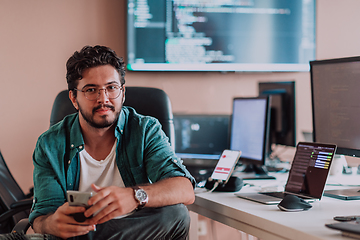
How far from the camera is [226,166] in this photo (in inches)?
60.8

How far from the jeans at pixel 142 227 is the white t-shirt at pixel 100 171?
11.3 inches

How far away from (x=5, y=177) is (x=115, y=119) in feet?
2.88

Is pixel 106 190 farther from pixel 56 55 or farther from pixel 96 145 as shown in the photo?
pixel 56 55

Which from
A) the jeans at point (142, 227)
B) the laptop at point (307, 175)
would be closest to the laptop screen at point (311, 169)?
the laptop at point (307, 175)

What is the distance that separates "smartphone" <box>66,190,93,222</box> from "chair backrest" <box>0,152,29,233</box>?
805mm

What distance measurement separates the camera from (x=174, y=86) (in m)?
2.88

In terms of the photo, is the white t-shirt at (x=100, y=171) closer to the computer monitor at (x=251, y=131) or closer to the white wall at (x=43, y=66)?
the computer monitor at (x=251, y=131)

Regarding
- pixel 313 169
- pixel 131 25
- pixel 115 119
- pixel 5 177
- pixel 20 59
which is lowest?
pixel 5 177

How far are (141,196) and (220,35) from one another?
1984 millimetres

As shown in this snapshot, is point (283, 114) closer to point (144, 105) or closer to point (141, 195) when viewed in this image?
point (144, 105)

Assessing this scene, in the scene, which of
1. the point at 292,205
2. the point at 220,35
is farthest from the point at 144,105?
the point at 220,35

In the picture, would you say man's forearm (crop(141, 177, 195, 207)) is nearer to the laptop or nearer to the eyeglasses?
the laptop

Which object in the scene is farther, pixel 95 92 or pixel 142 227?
pixel 95 92

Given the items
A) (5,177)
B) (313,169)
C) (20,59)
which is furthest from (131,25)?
(313,169)
